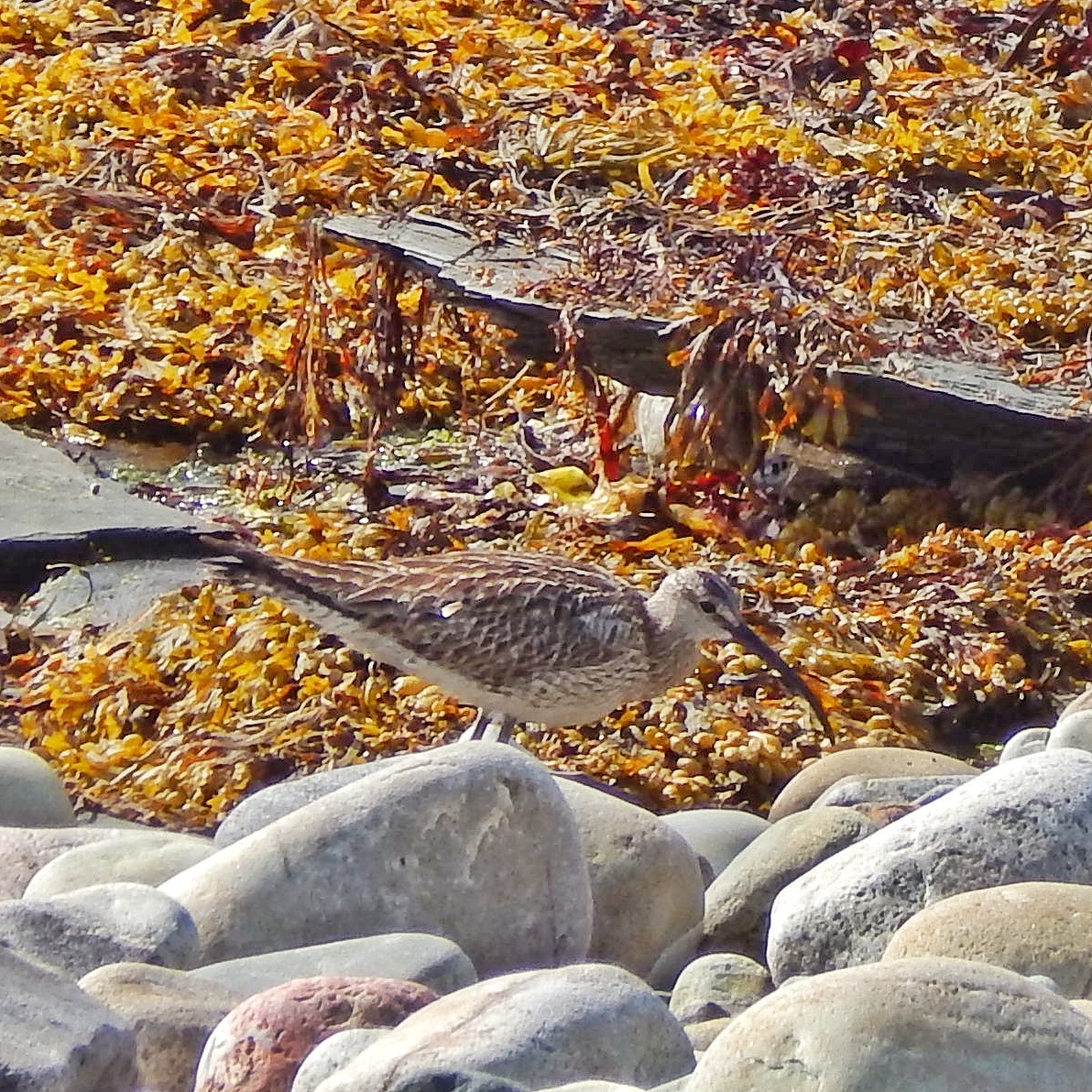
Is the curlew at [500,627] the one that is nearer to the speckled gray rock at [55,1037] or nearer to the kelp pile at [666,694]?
the kelp pile at [666,694]

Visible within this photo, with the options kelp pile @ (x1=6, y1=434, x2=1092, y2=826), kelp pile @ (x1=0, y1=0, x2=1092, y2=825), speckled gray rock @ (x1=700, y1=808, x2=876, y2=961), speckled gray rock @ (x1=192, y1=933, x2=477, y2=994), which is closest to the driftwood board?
kelp pile @ (x1=0, y1=0, x2=1092, y2=825)

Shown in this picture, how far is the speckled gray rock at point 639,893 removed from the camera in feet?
Result: 16.1

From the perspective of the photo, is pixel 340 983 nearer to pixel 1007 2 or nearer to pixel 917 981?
pixel 917 981

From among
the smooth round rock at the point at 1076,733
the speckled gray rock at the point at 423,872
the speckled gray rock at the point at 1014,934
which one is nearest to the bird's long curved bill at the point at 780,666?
the smooth round rock at the point at 1076,733

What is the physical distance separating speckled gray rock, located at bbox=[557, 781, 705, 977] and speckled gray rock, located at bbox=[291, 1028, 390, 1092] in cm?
147

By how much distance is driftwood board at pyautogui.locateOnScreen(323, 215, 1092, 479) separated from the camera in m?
7.35

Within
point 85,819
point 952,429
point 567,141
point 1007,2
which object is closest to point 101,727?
point 85,819

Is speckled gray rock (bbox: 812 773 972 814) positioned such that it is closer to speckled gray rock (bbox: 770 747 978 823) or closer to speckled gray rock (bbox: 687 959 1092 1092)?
speckled gray rock (bbox: 770 747 978 823)

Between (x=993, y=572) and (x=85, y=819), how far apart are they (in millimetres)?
2597

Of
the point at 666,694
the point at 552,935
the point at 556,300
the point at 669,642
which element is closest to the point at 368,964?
the point at 552,935

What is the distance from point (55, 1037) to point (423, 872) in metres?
1.16

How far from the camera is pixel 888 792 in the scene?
17.6 ft

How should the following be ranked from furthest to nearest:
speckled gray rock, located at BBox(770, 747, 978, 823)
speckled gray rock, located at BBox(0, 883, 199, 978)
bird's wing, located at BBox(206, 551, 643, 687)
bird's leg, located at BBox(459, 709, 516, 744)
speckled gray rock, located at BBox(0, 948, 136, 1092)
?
bird's leg, located at BBox(459, 709, 516, 744), bird's wing, located at BBox(206, 551, 643, 687), speckled gray rock, located at BBox(770, 747, 978, 823), speckled gray rock, located at BBox(0, 883, 199, 978), speckled gray rock, located at BBox(0, 948, 136, 1092)

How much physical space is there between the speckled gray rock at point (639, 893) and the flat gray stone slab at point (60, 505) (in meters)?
Result: 2.73
